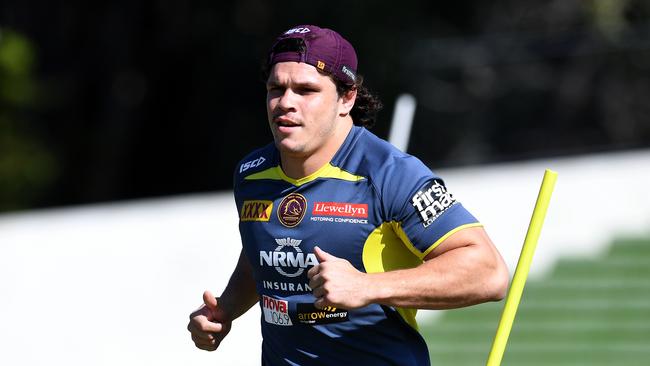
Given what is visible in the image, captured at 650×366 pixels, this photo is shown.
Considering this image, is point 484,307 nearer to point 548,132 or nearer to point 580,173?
point 580,173

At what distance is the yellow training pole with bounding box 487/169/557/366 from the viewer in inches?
139

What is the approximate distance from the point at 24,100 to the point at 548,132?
6.50 metres

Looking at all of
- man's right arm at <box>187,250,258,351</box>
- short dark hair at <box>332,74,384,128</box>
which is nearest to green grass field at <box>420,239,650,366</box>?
man's right arm at <box>187,250,258,351</box>

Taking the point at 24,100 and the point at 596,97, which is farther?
the point at 596,97

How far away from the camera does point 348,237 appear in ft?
11.9

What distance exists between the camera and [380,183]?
3.61 metres

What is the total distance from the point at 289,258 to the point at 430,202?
1.64 ft

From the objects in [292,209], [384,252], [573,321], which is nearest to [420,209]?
[384,252]

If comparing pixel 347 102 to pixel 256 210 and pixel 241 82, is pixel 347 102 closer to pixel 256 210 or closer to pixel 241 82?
pixel 256 210

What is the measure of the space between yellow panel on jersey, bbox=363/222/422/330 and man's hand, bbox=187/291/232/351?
680 mm

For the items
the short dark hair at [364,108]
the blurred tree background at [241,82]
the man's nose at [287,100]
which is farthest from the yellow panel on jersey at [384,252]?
the blurred tree background at [241,82]

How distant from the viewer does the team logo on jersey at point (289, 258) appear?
3.69 metres

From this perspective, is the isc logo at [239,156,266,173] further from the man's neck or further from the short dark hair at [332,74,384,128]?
the short dark hair at [332,74,384,128]

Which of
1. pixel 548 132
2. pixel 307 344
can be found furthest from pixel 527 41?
pixel 307 344
